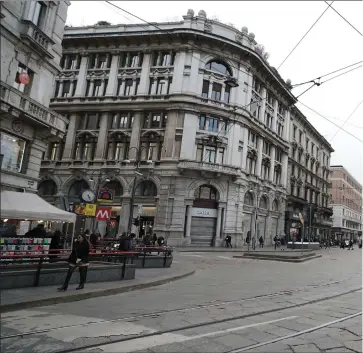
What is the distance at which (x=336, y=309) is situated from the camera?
28.8 feet

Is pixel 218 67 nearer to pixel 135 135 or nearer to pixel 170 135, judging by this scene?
pixel 170 135

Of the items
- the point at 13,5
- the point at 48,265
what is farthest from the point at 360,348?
the point at 48,265

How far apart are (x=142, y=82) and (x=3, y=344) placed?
3525 cm

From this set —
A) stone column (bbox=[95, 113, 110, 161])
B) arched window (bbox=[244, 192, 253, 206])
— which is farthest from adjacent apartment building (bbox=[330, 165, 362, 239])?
stone column (bbox=[95, 113, 110, 161])

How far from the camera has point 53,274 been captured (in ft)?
32.1

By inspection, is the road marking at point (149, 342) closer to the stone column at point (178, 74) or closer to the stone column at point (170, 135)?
the stone column at point (170, 135)

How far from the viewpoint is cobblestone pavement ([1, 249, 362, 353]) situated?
18.1 feet

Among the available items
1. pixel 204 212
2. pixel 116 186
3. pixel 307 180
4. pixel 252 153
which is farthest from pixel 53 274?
pixel 307 180

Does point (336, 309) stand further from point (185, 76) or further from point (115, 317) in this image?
point (185, 76)

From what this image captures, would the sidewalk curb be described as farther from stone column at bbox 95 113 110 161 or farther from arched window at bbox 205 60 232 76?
arched window at bbox 205 60 232 76

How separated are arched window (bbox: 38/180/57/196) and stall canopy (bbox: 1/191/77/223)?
115 ft

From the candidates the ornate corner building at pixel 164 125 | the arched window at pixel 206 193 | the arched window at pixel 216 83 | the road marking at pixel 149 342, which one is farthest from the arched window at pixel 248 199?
the road marking at pixel 149 342

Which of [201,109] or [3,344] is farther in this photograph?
[201,109]

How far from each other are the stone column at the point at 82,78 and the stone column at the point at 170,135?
33.7 feet
